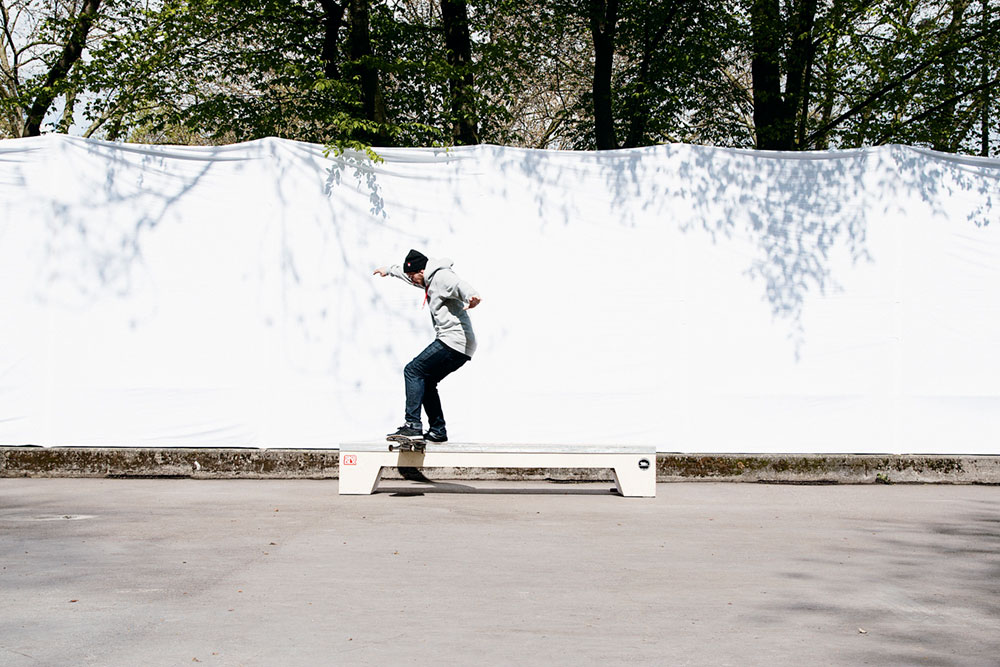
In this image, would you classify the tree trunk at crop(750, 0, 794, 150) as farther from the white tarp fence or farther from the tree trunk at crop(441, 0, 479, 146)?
the white tarp fence

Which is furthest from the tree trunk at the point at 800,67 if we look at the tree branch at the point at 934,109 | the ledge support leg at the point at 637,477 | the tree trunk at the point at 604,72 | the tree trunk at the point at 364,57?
the ledge support leg at the point at 637,477

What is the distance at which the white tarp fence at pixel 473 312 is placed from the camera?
983 centimetres

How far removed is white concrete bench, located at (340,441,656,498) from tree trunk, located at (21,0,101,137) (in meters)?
11.6

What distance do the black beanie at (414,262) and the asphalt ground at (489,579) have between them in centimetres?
190

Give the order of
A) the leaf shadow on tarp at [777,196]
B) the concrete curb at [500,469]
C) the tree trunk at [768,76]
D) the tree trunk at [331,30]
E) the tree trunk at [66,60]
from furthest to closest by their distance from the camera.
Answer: the tree trunk at [66,60] < the tree trunk at [331,30] < the tree trunk at [768,76] < the leaf shadow on tarp at [777,196] < the concrete curb at [500,469]

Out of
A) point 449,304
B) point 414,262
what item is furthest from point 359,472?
point 414,262

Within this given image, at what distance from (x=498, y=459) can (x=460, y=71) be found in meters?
7.77

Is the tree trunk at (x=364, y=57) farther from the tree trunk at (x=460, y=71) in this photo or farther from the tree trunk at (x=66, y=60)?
the tree trunk at (x=66, y=60)

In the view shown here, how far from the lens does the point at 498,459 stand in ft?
27.9

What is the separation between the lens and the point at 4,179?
9914 millimetres

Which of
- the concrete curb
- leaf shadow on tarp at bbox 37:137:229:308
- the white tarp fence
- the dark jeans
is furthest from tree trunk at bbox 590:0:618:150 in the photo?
the dark jeans

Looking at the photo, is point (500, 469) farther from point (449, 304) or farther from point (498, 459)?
point (449, 304)

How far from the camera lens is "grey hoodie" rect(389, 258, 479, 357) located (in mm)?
8828

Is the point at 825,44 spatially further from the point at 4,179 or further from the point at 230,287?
the point at 4,179
